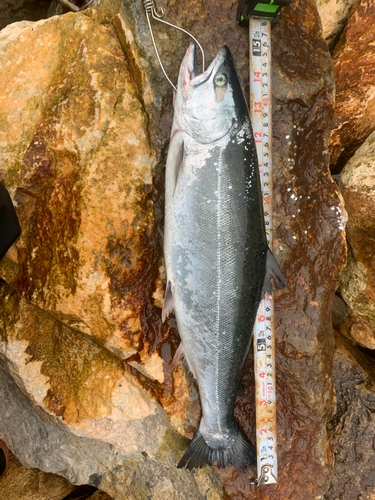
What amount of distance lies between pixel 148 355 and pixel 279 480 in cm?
164

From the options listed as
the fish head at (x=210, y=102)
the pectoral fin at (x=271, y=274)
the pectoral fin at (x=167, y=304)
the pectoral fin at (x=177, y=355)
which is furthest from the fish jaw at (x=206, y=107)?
the pectoral fin at (x=177, y=355)

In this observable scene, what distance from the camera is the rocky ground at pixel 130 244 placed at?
287 centimetres

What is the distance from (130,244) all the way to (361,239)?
2.43m

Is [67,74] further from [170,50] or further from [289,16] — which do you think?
[289,16]

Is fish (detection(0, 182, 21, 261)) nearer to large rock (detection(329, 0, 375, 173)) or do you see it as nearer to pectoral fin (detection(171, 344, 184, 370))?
Result: pectoral fin (detection(171, 344, 184, 370))

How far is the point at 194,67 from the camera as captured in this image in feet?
9.05

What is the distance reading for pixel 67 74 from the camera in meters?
2.97

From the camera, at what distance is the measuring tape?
10.2 ft

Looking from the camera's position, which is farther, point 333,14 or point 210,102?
point 333,14

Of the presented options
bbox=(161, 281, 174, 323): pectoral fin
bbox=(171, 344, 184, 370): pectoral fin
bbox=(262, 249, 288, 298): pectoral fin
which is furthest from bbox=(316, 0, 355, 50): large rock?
bbox=(171, 344, 184, 370): pectoral fin

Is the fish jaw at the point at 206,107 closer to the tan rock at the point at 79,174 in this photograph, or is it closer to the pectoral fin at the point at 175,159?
the pectoral fin at the point at 175,159

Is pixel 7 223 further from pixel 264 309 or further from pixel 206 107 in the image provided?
pixel 264 309

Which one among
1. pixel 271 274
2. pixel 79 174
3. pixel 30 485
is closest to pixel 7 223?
pixel 79 174

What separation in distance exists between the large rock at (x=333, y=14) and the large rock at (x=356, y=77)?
139mm
